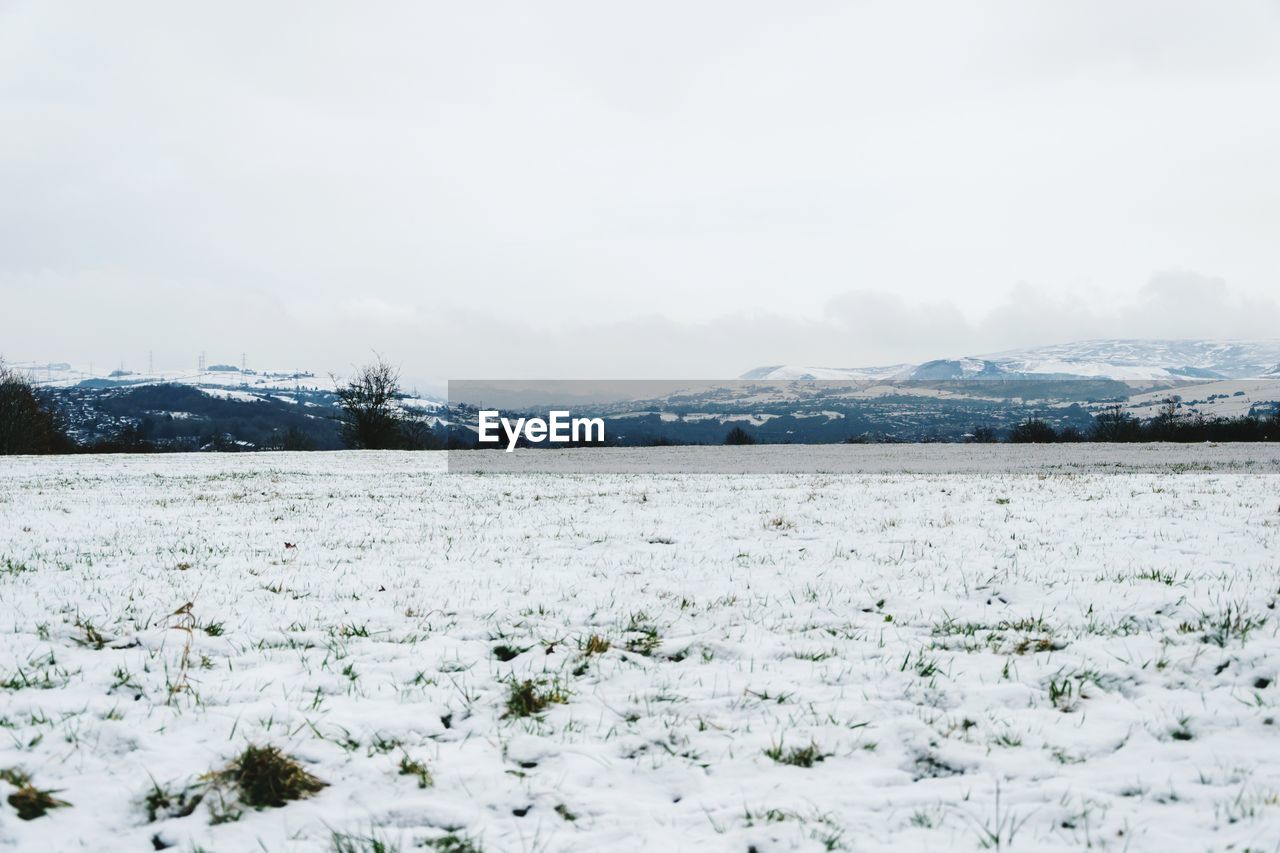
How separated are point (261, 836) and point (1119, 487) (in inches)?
660

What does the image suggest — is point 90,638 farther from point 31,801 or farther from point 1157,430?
point 1157,430

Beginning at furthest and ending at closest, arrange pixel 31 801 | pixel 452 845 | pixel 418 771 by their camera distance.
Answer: pixel 418 771
pixel 31 801
pixel 452 845

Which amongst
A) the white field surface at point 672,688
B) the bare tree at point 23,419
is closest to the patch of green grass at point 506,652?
the white field surface at point 672,688

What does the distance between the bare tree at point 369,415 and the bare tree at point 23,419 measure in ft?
91.1

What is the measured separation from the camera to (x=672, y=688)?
15.5 feet

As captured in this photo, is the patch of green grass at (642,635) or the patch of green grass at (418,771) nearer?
the patch of green grass at (418,771)

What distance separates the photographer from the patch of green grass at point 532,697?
4363 mm

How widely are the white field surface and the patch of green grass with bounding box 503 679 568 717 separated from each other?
49 mm

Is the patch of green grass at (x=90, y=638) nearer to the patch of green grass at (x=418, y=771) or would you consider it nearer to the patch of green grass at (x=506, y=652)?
the patch of green grass at (x=506, y=652)

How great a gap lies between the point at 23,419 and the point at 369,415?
1284 inches

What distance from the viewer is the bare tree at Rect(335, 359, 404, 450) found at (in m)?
59.3

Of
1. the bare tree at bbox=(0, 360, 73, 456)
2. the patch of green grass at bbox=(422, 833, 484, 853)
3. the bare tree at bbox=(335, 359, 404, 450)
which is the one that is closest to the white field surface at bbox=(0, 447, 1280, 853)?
the patch of green grass at bbox=(422, 833, 484, 853)

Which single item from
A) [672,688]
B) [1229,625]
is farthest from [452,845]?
[1229,625]

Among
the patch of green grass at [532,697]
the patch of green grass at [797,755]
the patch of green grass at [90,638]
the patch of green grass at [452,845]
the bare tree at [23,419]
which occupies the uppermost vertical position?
the bare tree at [23,419]
